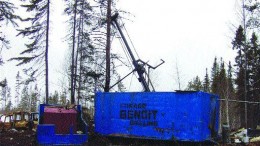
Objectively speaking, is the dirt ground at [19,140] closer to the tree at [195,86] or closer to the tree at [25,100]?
the tree at [195,86]

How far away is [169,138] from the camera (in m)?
14.8

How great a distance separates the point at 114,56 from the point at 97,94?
4.71 metres

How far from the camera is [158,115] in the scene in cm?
1518

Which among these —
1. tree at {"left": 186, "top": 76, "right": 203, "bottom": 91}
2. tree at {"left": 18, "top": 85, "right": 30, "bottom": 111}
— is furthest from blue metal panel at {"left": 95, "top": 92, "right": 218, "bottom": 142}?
tree at {"left": 18, "top": 85, "right": 30, "bottom": 111}

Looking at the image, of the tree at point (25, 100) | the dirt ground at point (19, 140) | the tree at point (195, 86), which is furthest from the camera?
the tree at point (25, 100)

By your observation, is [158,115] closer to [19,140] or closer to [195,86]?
[19,140]

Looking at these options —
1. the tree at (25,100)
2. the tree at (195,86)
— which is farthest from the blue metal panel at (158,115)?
the tree at (25,100)

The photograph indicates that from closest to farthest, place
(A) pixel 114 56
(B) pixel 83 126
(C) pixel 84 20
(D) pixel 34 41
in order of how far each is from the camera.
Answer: (B) pixel 83 126, (A) pixel 114 56, (D) pixel 34 41, (C) pixel 84 20

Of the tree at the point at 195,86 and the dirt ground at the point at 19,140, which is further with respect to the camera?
the tree at the point at 195,86

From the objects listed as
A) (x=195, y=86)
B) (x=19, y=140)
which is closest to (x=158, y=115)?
(x=19, y=140)

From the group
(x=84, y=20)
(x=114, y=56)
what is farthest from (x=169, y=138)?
(x=84, y=20)

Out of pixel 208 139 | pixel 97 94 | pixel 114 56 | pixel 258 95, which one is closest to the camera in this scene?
pixel 208 139

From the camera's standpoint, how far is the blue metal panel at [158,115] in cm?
1430

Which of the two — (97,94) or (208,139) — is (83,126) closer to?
(97,94)
